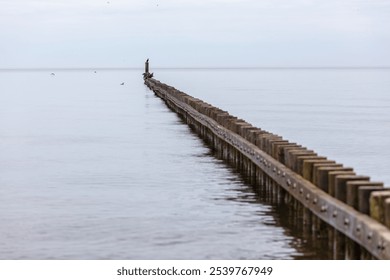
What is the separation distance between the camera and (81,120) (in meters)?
38.7

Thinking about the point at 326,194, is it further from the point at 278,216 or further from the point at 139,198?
the point at 139,198

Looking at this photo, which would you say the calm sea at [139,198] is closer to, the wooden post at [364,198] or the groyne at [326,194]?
the groyne at [326,194]

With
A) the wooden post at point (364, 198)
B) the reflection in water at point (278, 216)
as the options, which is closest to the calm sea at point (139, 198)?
the reflection in water at point (278, 216)

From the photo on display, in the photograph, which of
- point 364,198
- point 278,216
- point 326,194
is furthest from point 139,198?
point 364,198

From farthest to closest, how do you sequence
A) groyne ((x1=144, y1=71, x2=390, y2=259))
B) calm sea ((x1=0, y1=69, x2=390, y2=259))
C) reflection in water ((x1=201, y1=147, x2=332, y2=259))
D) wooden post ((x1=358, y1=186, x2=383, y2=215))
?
calm sea ((x1=0, y1=69, x2=390, y2=259)) → reflection in water ((x1=201, y1=147, x2=332, y2=259)) → wooden post ((x1=358, y1=186, x2=383, y2=215)) → groyne ((x1=144, y1=71, x2=390, y2=259))

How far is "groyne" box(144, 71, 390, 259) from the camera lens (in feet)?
27.1

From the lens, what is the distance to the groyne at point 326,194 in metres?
8.25

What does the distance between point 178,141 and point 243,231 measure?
1453cm

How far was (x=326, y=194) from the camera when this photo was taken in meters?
9.94

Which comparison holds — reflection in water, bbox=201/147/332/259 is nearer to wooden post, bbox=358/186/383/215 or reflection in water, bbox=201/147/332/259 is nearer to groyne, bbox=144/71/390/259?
groyne, bbox=144/71/390/259

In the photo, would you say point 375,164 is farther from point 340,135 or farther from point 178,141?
point 340,135

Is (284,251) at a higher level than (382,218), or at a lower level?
lower

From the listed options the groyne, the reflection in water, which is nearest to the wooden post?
the groyne
